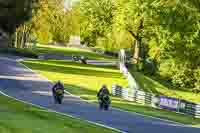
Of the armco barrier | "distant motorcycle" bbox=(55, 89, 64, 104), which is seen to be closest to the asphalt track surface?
"distant motorcycle" bbox=(55, 89, 64, 104)

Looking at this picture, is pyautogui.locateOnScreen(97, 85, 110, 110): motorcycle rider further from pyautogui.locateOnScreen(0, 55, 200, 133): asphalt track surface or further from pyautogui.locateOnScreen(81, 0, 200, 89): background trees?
pyautogui.locateOnScreen(81, 0, 200, 89): background trees

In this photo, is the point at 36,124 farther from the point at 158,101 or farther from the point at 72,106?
the point at 158,101

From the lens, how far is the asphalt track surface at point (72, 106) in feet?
96.8

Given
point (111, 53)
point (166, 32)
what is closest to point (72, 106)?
point (166, 32)

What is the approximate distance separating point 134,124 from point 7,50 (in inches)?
2212

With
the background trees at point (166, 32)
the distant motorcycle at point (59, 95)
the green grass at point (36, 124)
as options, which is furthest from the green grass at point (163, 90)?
the green grass at point (36, 124)

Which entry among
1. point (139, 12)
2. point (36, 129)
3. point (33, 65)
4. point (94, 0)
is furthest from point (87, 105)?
point (94, 0)

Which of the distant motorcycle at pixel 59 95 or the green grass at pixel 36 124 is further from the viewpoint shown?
the distant motorcycle at pixel 59 95

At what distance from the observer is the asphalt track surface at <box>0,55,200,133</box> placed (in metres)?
29.5

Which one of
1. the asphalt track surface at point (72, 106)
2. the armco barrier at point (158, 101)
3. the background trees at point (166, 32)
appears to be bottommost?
the armco barrier at point (158, 101)

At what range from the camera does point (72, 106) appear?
3762cm

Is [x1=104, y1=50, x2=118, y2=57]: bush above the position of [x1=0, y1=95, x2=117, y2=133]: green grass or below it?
below

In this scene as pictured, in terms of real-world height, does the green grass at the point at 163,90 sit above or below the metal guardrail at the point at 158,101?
below

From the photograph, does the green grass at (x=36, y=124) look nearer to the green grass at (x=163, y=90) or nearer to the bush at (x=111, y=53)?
the green grass at (x=163, y=90)
